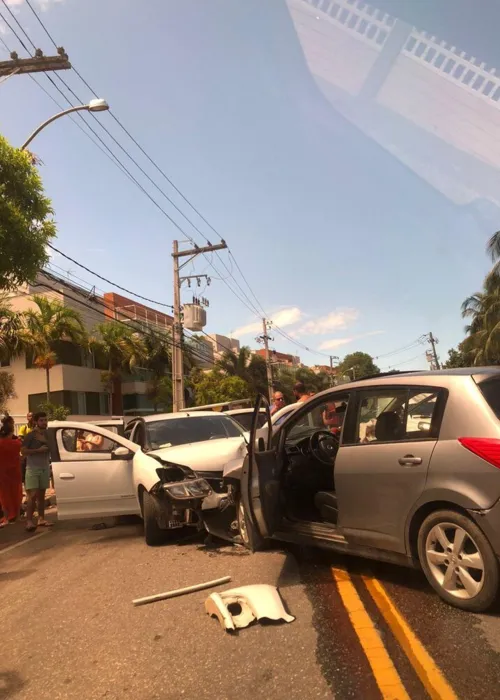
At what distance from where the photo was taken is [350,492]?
14.9 feet

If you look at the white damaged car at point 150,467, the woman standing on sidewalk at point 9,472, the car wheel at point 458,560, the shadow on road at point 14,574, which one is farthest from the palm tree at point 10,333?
the car wheel at point 458,560

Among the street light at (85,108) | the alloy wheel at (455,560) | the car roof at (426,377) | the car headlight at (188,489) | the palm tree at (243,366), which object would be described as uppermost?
the street light at (85,108)

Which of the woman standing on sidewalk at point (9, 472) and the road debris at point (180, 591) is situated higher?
the woman standing on sidewalk at point (9, 472)

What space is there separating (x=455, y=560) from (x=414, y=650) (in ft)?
2.40

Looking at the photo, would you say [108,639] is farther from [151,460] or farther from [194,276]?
[194,276]

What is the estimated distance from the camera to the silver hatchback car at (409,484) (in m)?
3.71

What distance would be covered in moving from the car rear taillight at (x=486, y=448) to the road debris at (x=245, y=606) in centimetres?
171

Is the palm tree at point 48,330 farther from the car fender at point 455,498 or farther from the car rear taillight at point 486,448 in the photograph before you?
the car rear taillight at point 486,448

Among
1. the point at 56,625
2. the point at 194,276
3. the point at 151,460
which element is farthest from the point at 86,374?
the point at 56,625

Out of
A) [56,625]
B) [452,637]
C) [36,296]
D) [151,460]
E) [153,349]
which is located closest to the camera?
[452,637]

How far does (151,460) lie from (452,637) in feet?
13.8

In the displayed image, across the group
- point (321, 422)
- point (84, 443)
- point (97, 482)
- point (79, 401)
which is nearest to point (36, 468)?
point (84, 443)

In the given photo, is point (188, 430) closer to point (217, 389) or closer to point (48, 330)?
point (48, 330)

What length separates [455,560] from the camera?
3824 mm
